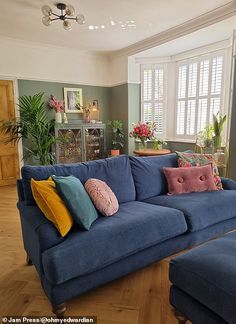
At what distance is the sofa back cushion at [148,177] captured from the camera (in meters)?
2.40

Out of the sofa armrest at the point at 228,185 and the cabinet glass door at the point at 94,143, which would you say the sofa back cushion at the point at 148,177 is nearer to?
the sofa armrest at the point at 228,185

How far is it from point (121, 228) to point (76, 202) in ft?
1.16

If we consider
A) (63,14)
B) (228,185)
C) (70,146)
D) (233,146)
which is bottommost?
(228,185)

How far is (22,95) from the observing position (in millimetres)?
4605

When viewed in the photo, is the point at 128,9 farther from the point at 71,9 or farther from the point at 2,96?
the point at 2,96

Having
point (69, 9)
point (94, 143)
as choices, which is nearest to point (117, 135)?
point (94, 143)

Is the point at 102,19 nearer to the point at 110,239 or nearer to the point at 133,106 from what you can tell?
the point at 133,106

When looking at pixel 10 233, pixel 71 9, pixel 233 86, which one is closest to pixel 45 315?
pixel 10 233

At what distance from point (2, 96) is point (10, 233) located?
2.87 metres

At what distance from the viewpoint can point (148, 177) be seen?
2457 millimetres

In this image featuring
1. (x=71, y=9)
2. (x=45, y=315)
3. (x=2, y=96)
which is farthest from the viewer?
(x=2, y=96)

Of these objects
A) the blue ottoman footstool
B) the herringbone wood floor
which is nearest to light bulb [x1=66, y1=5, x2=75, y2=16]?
the herringbone wood floor

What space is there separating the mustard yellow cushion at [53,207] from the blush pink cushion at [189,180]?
1.24 meters

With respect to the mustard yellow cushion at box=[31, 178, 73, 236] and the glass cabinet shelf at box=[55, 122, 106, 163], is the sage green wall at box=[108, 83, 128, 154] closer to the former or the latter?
the glass cabinet shelf at box=[55, 122, 106, 163]
